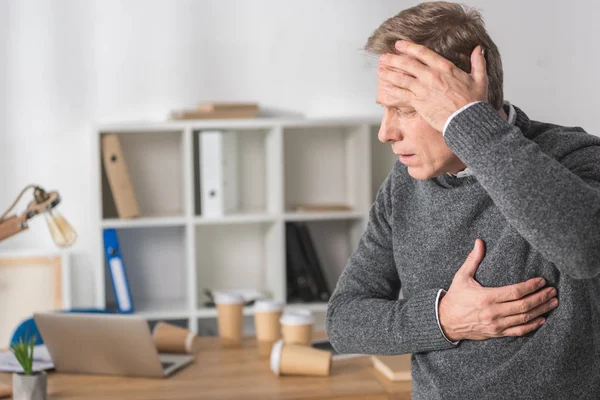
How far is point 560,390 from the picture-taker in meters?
1.31

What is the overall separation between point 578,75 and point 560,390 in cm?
223

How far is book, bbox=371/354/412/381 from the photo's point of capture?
6.58 feet

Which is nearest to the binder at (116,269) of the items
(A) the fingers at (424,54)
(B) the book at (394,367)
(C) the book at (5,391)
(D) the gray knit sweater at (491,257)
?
(C) the book at (5,391)

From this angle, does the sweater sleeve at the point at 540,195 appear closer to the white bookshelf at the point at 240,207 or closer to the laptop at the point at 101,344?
the laptop at the point at 101,344

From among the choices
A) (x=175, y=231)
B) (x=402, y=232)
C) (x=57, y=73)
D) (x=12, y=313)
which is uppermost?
(x=57, y=73)

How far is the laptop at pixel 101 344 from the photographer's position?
79.2 inches

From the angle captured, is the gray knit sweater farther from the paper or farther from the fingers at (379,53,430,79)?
the paper

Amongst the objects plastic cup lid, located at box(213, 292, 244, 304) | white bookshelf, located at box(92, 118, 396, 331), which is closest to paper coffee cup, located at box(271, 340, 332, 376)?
plastic cup lid, located at box(213, 292, 244, 304)

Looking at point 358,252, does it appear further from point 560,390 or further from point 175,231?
point 175,231

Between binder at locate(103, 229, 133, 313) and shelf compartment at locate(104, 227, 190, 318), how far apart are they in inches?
8.7

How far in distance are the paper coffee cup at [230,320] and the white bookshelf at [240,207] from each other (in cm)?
115

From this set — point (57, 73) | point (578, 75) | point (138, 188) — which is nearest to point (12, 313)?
point (138, 188)

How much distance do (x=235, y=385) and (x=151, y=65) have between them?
212 centimetres

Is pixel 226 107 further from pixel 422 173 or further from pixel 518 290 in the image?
pixel 518 290
